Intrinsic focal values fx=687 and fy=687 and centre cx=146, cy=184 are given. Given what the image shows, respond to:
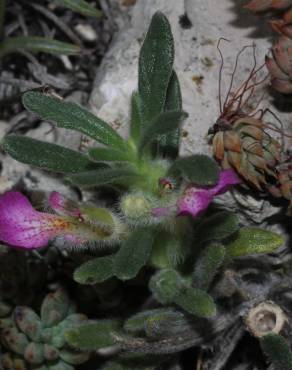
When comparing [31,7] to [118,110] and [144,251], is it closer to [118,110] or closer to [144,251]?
[118,110]

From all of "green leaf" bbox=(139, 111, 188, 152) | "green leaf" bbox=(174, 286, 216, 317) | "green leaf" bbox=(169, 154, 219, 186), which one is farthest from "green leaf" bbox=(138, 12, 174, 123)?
"green leaf" bbox=(174, 286, 216, 317)

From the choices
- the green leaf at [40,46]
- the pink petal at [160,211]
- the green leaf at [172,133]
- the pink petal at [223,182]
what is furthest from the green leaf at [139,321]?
the green leaf at [40,46]

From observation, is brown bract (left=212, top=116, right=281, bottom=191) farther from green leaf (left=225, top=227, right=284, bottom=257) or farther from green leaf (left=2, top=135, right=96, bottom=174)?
green leaf (left=2, top=135, right=96, bottom=174)

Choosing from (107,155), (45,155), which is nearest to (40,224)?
(45,155)

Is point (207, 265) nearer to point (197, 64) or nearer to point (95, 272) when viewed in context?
point (95, 272)

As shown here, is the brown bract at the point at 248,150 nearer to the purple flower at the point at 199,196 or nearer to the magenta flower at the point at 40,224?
the purple flower at the point at 199,196

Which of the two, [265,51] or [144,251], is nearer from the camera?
[144,251]

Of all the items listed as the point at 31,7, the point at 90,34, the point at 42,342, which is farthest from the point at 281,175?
the point at 31,7
